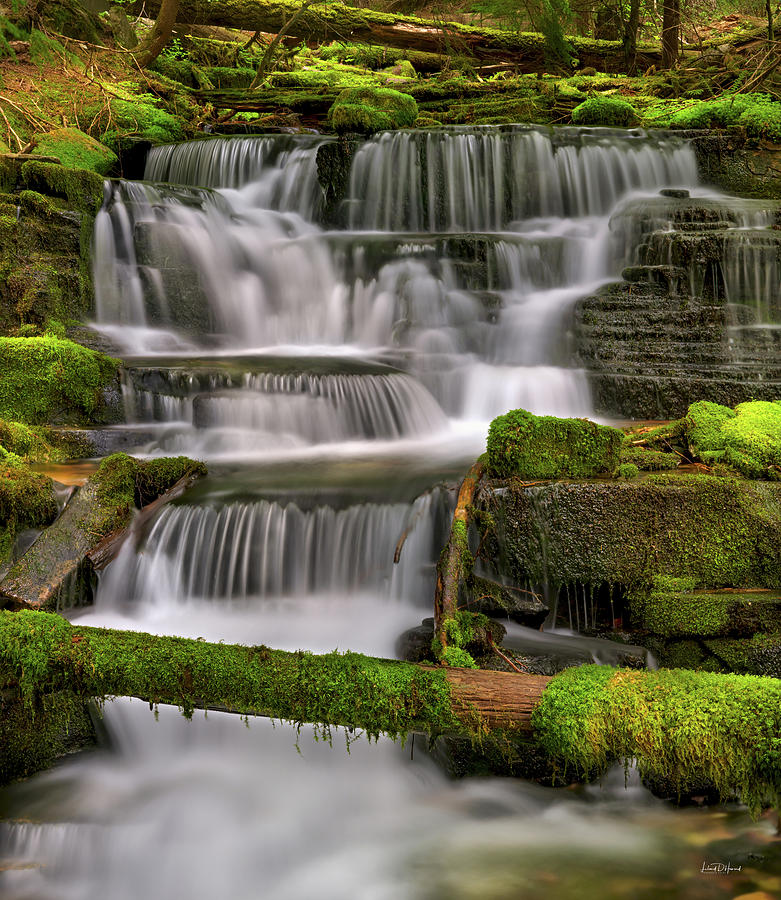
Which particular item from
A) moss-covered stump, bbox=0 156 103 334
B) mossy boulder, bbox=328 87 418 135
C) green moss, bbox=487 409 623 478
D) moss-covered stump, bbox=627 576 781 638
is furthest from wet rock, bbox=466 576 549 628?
mossy boulder, bbox=328 87 418 135

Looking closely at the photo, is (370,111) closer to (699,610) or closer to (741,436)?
(741,436)

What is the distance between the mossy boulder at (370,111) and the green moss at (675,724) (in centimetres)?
1143

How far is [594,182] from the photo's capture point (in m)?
11.3

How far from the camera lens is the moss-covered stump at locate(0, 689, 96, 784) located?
3197 millimetres

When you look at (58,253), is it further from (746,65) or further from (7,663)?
(746,65)

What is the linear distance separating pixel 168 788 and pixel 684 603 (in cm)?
271

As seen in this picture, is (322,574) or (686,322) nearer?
(322,574)

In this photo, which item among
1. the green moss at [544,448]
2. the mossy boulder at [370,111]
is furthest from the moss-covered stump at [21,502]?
the mossy boulder at [370,111]

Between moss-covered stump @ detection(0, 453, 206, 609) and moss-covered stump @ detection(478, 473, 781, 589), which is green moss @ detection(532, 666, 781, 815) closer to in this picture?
moss-covered stump @ detection(478, 473, 781, 589)

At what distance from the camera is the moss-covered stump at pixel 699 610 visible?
3967 mm

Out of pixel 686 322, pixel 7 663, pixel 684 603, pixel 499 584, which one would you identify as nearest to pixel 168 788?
pixel 7 663

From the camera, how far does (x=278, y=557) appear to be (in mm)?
4734

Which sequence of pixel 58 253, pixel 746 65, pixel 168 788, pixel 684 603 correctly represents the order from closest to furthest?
pixel 168 788 < pixel 684 603 < pixel 58 253 < pixel 746 65

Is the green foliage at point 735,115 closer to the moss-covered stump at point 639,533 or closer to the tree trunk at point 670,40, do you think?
the tree trunk at point 670,40
